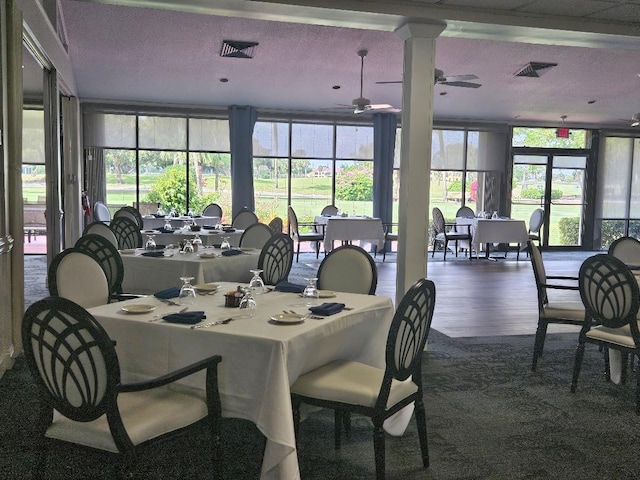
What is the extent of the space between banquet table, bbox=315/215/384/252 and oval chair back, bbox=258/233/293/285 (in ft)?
19.6

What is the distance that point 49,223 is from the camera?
25.2 feet

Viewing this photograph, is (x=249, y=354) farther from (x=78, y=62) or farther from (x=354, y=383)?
(x=78, y=62)

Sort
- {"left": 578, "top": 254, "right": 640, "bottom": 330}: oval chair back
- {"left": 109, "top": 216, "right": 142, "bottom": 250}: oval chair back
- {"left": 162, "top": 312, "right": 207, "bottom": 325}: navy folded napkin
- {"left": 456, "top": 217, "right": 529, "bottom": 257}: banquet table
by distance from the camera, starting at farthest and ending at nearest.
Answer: {"left": 456, "top": 217, "right": 529, "bottom": 257}: banquet table → {"left": 109, "top": 216, "right": 142, "bottom": 250}: oval chair back → {"left": 578, "top": 254, "right": 640, "bottom": 330}: oval chair back → {"left": 162, "top": 312, "right": 207, "bottom": 325}: navy folded napkin

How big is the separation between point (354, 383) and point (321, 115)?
439 inches

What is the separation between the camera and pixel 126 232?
7.80 m


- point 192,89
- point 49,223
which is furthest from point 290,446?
point 192,89

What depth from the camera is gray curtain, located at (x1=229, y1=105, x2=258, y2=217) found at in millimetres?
13000

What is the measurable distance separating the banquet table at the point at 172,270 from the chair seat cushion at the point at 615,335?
3119mm

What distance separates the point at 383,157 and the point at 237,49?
5.05m

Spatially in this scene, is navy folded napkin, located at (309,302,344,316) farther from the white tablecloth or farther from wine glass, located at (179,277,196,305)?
the white tablecloth

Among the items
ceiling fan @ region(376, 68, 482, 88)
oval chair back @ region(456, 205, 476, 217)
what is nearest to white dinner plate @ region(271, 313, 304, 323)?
ceiling fan @ region(376, 68, 482, 88)

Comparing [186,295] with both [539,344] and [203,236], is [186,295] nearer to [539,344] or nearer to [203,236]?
[539,344]

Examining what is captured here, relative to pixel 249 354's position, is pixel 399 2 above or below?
above

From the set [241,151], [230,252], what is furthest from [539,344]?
[241,151]
